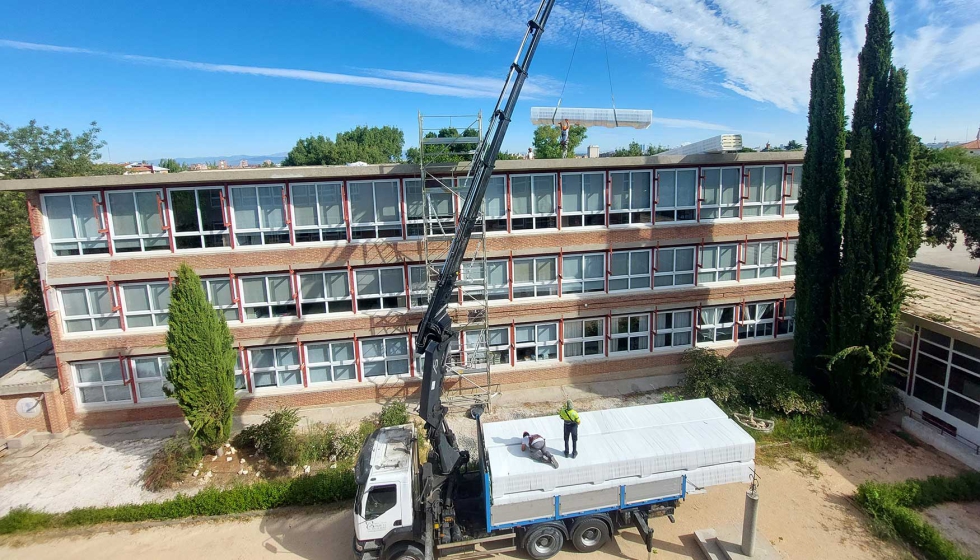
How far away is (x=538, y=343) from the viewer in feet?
55.4

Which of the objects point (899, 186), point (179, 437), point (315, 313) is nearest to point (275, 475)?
point (179, 437)

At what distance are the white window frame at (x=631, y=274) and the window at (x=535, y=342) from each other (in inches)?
101

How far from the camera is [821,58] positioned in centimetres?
1409

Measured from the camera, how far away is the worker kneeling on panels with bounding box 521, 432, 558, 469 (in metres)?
9.00

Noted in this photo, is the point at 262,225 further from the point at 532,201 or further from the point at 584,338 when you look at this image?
the point at 584,338

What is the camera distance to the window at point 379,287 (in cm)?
1559

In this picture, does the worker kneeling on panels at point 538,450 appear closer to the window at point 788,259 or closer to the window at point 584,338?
the window at point 584,338

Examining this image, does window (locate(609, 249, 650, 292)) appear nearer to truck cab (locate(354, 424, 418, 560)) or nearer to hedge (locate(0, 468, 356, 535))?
truck cab (locate(354, 424, 418, 560))

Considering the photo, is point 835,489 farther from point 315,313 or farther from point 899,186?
point 315,313

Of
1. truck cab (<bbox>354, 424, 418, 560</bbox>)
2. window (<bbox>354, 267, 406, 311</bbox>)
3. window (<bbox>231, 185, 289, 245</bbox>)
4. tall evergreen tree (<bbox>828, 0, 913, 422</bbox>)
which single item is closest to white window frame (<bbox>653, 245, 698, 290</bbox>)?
tall evergreen tree (<bbox>828, 0, 913, 422</bbox>)

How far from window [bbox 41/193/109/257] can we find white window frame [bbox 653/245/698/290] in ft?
56.6

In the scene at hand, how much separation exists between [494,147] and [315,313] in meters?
8.62

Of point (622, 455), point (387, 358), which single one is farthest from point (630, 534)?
point (387, 358)

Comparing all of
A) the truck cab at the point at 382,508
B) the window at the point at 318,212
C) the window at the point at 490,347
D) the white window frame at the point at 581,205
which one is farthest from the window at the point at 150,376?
the white window frame at the point at 581,205
